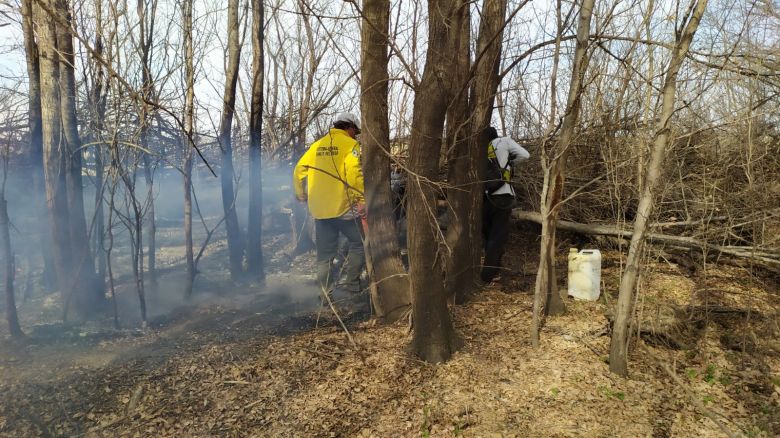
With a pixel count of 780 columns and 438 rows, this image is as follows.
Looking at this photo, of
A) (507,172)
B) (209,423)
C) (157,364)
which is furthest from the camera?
(507,172)

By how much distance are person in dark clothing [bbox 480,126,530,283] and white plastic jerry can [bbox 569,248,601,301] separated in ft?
2.91

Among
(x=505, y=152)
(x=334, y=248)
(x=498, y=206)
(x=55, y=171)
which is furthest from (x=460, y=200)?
(x=55, y=171)

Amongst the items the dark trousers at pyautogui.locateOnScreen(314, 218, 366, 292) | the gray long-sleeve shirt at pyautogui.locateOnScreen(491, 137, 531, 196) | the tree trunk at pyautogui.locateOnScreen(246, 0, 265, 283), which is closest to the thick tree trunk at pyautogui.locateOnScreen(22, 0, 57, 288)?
the tree trunk at pyautogui.locateOnScreen(246, 0, 265, 283)

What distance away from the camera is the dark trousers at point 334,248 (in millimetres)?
5805

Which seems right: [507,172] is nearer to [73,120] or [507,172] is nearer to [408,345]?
[408,345]

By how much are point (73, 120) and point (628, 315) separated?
637 centimetres

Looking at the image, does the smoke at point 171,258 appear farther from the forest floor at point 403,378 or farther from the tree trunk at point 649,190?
the tree trunk at point 649,190

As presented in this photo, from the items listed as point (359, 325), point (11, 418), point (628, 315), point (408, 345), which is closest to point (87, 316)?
point (11, 418)

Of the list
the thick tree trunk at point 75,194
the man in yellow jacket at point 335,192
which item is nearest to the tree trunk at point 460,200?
the man in yellow jacket at point 335,192

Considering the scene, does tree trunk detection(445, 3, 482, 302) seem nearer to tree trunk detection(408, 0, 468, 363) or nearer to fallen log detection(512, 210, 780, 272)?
tree trunk detection(408, 0, 468, 363)

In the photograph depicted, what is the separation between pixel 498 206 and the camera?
5898 millimetres

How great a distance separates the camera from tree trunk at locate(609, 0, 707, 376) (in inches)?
128

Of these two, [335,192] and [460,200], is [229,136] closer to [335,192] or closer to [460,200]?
[335,192]

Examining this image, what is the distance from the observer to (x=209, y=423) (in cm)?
326
